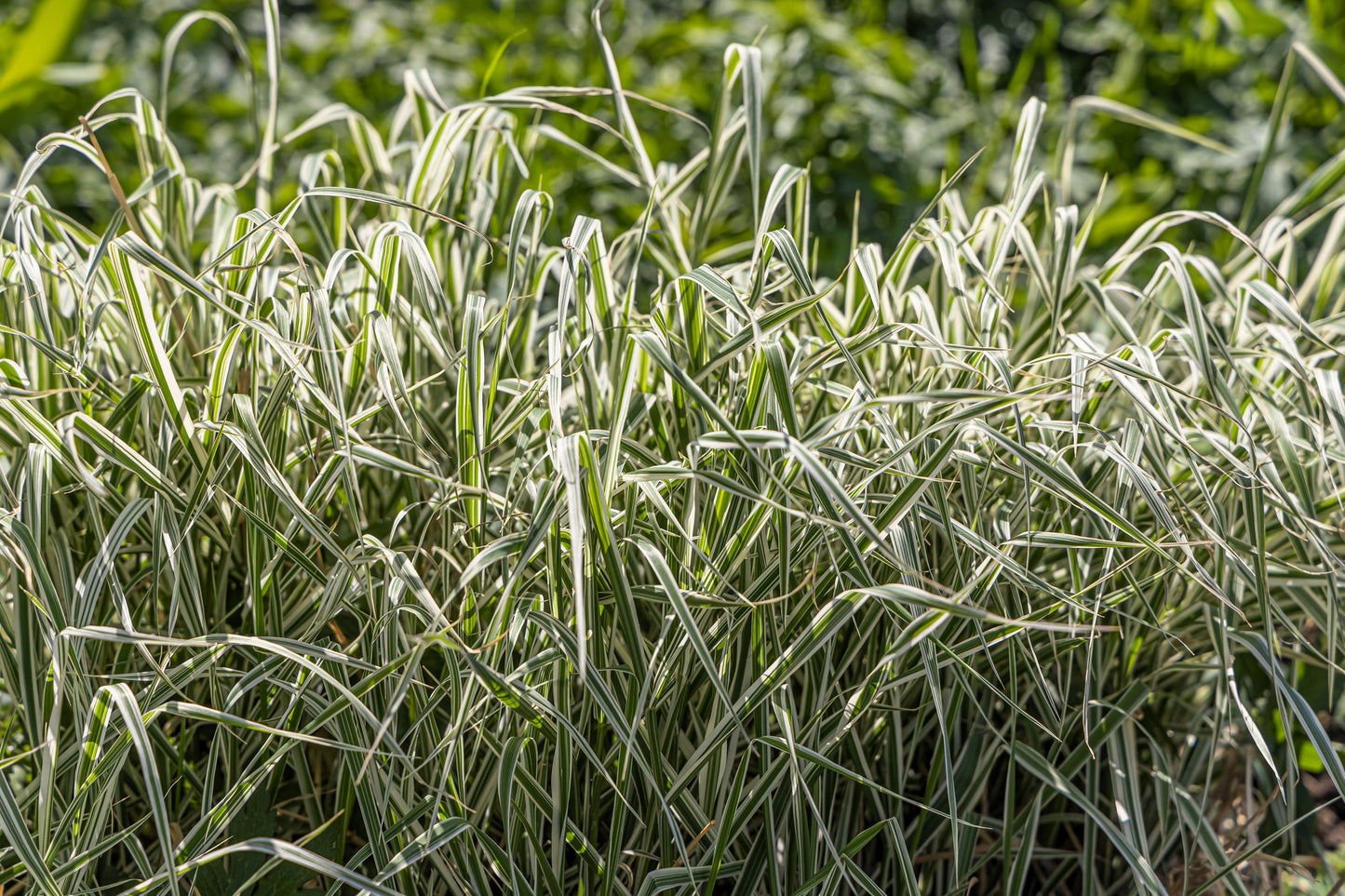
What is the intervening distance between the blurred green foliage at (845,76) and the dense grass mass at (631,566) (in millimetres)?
902

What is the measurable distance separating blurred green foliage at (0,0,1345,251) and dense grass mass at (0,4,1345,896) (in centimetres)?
90

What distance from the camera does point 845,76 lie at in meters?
2.08

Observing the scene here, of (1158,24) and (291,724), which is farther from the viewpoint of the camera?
(1158,24)

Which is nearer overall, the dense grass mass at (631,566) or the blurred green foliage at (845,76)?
the dense grass mass at (631,566)

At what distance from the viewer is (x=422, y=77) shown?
124 centimetres

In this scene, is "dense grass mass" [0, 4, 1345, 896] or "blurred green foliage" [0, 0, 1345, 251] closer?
"dense grass mass" [0, 4, 1345, 896]

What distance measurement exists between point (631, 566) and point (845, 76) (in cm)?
149

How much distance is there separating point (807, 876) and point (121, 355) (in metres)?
0.89

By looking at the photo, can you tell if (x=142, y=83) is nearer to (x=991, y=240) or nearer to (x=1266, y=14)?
(x=991, y=240)

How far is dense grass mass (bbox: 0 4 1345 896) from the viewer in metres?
0.79

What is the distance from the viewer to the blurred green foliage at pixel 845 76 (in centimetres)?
202

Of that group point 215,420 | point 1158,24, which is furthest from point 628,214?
point 1158,24

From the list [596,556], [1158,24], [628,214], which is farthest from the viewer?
[1158,24]

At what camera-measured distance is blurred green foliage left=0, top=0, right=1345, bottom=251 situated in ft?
6.64
